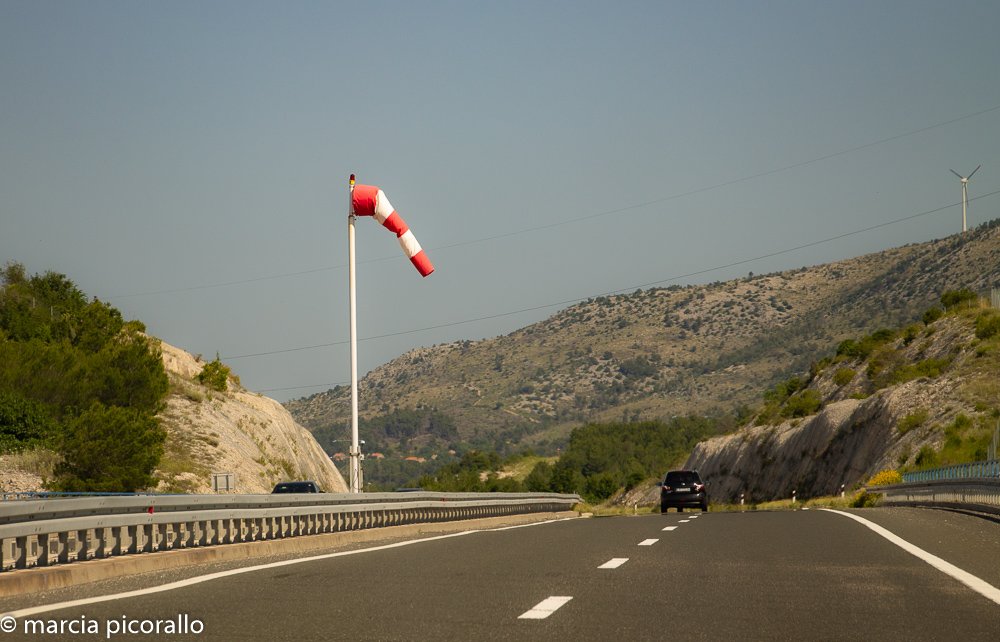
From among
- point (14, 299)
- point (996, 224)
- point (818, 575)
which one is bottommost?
point (818, 575)

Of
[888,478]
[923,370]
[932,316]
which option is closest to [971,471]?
[888,478]

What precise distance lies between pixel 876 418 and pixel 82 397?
4076cm

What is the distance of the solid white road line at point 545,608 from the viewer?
904 centimetres

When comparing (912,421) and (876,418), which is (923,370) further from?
(912,421)

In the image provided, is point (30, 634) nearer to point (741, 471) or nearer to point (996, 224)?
point (741, 471)

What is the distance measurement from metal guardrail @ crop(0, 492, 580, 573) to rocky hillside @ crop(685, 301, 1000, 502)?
3707 cm

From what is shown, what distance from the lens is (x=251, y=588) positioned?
11.3 metres

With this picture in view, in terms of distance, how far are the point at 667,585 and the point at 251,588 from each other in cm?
358

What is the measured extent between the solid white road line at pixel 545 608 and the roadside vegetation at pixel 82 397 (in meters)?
43.9

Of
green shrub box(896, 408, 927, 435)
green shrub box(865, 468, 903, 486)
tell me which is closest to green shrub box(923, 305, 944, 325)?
green shrub box(896, 408, 927, 435)

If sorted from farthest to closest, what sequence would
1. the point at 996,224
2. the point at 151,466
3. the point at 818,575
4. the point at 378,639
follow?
the point at 996,224
the point at 151,466
the point at 818,575
the point at 378,639

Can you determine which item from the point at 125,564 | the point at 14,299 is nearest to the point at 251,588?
the point at 125,564

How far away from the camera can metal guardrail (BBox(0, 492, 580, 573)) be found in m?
12.5

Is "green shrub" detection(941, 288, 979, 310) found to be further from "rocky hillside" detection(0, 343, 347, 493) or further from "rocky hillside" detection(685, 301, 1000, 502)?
"rocky hillside" detection(0, 343, 347, 493)
